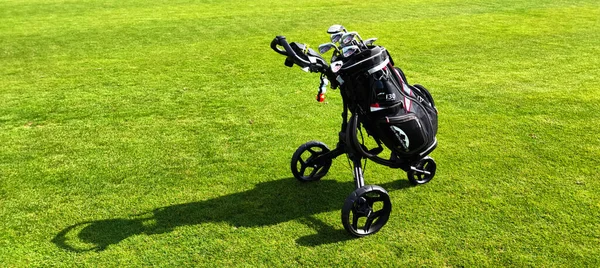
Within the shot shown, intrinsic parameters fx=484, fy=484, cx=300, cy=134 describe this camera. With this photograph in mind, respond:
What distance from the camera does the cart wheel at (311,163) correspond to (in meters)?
4.84

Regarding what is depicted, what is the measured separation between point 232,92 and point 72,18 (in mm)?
Result: 7783

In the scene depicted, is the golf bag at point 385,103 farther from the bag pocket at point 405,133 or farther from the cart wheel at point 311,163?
the cart wheel at point 311,163

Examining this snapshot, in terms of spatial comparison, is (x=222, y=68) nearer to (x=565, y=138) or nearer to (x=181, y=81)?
(x=181, y=81)

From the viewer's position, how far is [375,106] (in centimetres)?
406

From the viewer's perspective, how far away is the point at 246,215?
4477mm

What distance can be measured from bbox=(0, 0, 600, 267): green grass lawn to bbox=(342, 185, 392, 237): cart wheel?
90 mm

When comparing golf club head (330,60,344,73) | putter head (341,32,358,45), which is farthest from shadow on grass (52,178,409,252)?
putter head (341,32,358,45)

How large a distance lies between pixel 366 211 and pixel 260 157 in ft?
5.89

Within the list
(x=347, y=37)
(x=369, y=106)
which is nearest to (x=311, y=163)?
(x=369, y=106)

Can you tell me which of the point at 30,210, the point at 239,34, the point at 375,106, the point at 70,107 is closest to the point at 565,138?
the point at 375,106

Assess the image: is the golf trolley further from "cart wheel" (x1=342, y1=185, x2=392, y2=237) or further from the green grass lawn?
the green grass lawn

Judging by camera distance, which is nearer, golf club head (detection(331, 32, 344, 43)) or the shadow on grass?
golf club head (detection(331, 32, 344, 43))

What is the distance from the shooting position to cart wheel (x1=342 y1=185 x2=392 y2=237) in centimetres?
399

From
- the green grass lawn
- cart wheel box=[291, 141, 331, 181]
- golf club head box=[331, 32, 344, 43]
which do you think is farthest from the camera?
cart wheel box=[291, 141, 331, 181]
